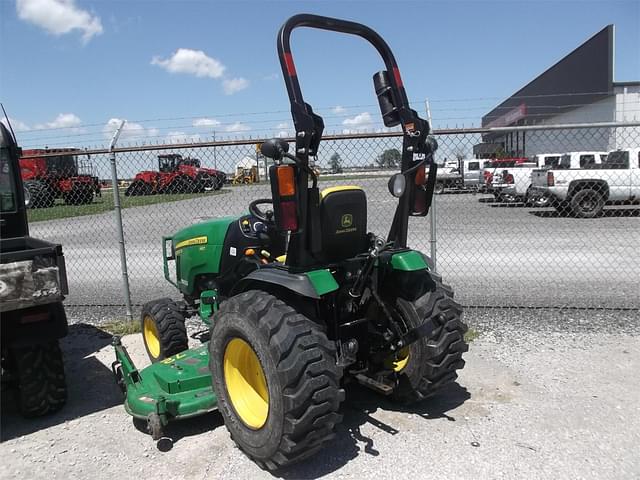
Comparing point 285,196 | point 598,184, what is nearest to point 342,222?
point 285,196

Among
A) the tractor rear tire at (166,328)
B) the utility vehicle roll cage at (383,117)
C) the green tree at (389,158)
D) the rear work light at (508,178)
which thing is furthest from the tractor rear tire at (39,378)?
the rear work light at (508,178)

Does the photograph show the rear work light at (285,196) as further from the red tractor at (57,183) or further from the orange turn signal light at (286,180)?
the red tractor at (57,183)

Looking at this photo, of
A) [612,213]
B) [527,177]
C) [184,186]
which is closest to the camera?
[184,186]

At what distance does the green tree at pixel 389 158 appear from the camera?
5273 millimetres

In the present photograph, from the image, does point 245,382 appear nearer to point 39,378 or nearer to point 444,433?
point 444,433

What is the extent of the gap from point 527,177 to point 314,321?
15.7 m

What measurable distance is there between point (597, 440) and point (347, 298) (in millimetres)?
1706

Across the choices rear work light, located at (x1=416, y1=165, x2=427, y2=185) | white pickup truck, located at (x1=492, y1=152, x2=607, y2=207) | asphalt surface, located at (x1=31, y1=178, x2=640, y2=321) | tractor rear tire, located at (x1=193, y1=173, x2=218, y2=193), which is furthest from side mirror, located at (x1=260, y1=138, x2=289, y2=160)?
white pickup truck, located at (x1=492, y1=152, x2=607, y2=207)

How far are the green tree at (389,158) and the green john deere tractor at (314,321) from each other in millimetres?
1796

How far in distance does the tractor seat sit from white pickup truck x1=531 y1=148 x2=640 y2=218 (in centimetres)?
1182

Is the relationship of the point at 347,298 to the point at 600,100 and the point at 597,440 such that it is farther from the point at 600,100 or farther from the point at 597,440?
the point at 600,100

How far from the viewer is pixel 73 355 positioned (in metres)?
5.02

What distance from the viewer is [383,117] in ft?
11.4

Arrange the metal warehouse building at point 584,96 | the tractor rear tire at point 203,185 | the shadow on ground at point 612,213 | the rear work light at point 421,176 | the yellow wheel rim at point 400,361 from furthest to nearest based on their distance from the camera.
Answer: the metal warehouse building at point 584,96 < the shadow on ground at point 612,213 < the tractor rear tire at point 203,185 < the yellow wheel rim at point 400,361 < the rear work light at point 421,176
